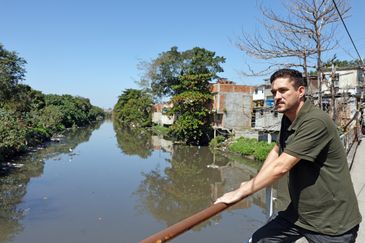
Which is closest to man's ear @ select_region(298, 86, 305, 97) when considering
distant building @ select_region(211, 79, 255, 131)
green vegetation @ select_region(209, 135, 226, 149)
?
green vegetation @ select_region(209, 135, 226, 149)

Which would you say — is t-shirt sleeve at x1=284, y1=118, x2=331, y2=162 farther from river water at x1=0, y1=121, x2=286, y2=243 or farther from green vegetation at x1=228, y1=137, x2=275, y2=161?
green vegetation at x1=228, y1=137, x2=275, y2=161

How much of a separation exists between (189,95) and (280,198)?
93.5 ft

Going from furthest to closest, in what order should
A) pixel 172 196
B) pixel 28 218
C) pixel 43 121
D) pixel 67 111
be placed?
pixel 67 111, pixel 43 121, pixel 172 196, pixel 28 218

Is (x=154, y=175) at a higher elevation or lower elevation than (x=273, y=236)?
lower

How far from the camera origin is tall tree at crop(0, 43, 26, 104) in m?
24.7

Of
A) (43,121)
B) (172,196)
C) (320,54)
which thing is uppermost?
(320,54)

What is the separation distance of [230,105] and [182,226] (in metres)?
30.6

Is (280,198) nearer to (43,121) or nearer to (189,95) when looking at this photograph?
(189,95)

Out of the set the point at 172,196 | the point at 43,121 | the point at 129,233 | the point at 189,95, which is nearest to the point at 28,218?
the point at 129,233

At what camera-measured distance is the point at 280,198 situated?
7.43 feet

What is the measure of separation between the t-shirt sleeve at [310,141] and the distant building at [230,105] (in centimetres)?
2970

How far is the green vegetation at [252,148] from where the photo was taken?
23500 mm

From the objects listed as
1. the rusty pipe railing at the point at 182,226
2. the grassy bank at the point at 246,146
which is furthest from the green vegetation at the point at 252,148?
the rusty pipe railing at the point at 182,226

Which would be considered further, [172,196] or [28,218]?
[172,196]
